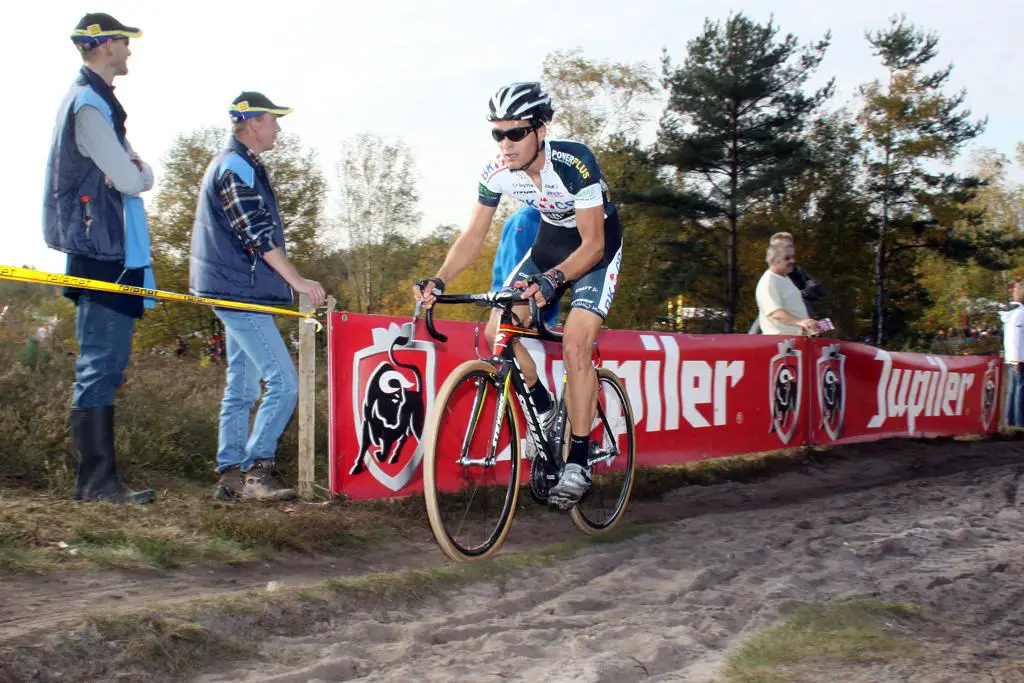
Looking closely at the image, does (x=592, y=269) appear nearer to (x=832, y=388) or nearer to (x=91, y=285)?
(x=91, y=285)

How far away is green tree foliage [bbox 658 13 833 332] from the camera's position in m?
39.0

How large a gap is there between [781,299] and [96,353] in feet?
22.3

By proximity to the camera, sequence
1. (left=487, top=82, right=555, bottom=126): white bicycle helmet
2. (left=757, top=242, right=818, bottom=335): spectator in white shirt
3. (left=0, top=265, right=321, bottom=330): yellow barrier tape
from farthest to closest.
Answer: (left=757, top=242, right=818, bottom=335): spectator in white shirt → (left=487, top=82, right=555, bottom=126): white bicycle helmet → (left=0, top=265, right=321, bottom=330): yellow barrier tape

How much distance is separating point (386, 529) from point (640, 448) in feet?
10.8

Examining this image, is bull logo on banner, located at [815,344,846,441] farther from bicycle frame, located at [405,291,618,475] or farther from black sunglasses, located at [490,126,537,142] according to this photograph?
black sunglasses, located at [490,126,537,142]

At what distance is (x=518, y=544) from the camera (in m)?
5.57

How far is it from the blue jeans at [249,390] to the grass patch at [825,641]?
3.25 m

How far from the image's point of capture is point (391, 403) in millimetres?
6039

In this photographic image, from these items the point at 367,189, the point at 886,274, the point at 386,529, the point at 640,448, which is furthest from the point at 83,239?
the point at 886,274

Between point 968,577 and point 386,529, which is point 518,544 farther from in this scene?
point 968,577

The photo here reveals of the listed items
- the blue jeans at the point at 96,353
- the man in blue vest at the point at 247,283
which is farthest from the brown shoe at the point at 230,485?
the blue jeans at the point at 96,353

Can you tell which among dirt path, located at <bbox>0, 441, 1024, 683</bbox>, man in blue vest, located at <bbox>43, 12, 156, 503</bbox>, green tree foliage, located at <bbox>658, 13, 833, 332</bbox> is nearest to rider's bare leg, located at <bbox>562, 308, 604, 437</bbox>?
dirt path, located at <bbox>0, 441, 1024, 683</bbox>

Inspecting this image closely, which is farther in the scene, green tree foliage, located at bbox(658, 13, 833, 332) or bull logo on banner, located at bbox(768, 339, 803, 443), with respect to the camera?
green tree foliage, located at bbox(658, 13, 833, 332)

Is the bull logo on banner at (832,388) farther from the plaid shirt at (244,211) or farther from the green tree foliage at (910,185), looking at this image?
the green tree foliage at (910,185)
